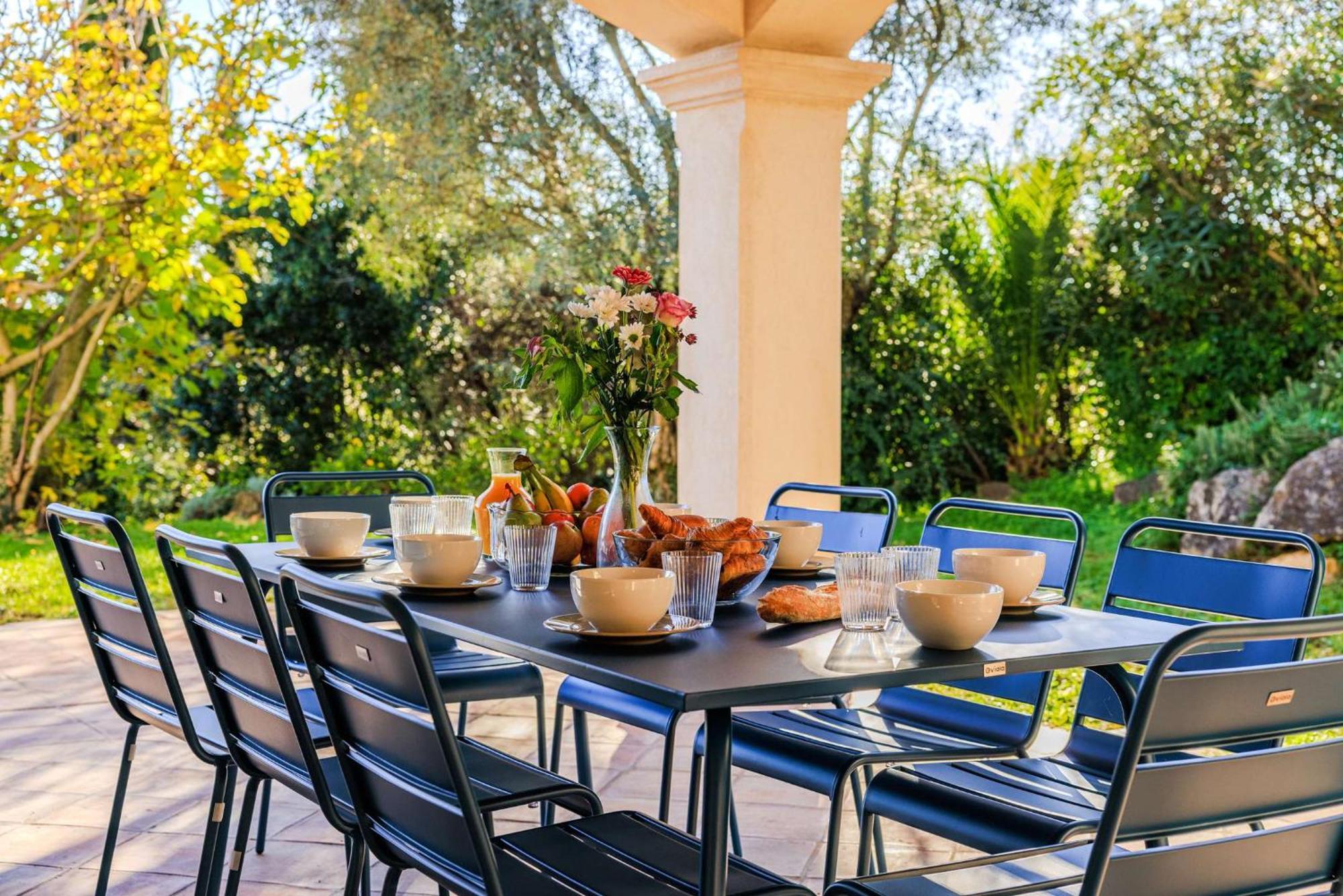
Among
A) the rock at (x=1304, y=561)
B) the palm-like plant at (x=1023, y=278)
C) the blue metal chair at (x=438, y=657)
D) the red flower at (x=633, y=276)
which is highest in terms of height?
the palm-like plant at (x=1023, y=278)

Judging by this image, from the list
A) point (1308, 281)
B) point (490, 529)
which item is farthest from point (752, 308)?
point (1308, 281)

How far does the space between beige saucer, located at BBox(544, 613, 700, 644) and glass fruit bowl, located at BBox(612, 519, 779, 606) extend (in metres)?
0.17

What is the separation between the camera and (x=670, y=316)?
7.42ft

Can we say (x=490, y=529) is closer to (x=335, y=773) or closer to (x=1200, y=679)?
(x=335, y=773)

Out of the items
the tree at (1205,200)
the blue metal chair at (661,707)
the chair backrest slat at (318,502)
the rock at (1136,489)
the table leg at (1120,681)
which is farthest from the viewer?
the rock at (1136,489)

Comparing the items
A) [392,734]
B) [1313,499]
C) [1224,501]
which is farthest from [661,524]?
[1224,501]

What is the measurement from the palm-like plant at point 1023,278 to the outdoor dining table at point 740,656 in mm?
6146

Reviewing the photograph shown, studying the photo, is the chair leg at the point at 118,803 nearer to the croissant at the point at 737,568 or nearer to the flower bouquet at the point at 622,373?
the flower bouquet at the point at 622,373

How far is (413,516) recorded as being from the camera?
244cm

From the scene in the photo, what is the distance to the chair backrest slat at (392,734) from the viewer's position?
1.50 m

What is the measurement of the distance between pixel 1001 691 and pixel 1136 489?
5541mm

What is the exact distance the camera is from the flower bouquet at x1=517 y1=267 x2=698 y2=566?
7.36 feet

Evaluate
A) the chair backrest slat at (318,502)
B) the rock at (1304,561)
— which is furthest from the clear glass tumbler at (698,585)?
the rock at (1304,561)

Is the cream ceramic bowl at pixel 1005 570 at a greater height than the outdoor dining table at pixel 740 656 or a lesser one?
greater
